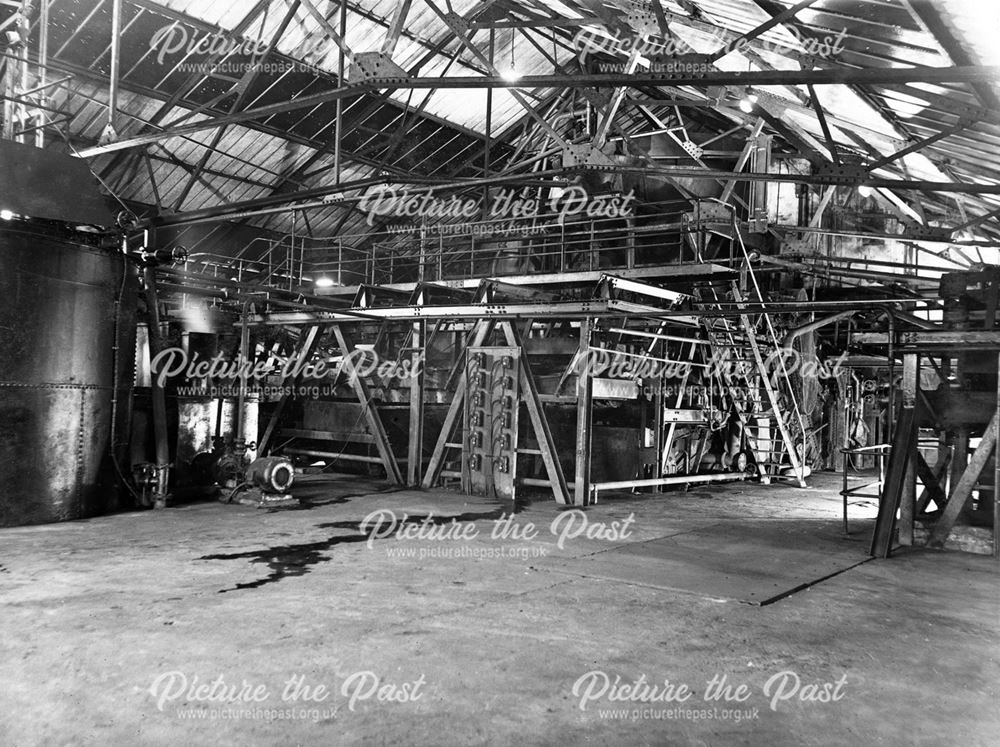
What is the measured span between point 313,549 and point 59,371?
3.97 m

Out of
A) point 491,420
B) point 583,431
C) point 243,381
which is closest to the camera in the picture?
point 583,431

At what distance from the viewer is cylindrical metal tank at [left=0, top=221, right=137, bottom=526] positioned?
8.62 meters

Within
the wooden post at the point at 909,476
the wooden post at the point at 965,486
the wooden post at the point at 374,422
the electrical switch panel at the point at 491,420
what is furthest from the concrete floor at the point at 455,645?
the wooden post at the point at 374,422

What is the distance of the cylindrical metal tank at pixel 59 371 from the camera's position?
8.62 metres

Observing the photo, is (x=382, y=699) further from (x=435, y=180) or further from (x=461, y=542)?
(x=435, y=180)

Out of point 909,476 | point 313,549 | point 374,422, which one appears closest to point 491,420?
point 374,422

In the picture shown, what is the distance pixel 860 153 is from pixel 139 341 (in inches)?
501

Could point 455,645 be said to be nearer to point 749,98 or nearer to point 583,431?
point 583,431

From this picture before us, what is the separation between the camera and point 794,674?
468 cm

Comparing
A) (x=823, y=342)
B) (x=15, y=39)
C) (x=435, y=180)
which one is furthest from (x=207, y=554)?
(x=823, y=342)

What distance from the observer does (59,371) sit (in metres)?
9.07

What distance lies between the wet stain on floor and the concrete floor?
0.15 feet

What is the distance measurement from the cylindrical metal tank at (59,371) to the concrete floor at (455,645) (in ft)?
2.44

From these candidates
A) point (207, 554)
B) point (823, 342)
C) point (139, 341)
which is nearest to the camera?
point (207, 554)
